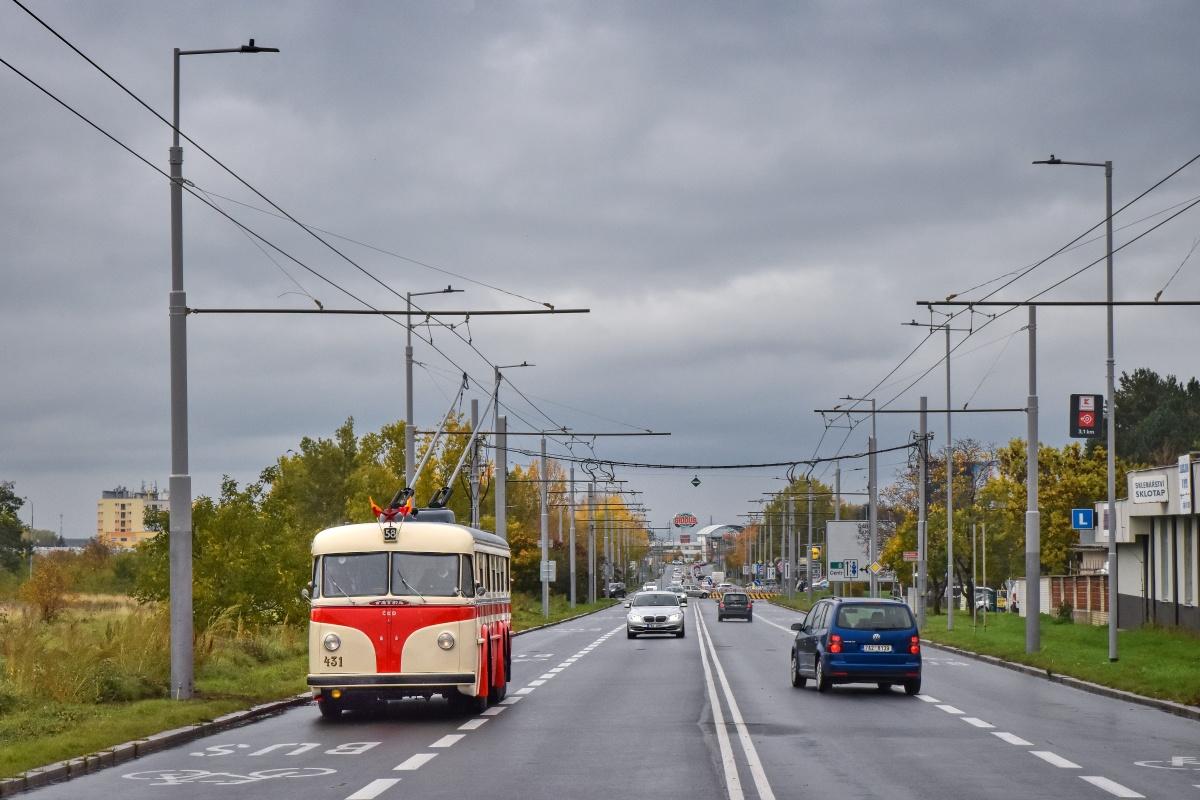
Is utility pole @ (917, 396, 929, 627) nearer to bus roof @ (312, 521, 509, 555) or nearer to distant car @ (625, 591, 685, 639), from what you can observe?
distant car @ (625, 591, 685, 639)

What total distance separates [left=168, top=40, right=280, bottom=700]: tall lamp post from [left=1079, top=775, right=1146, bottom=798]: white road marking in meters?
12.8

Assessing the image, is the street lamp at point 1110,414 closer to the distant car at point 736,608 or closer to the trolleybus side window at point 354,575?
the trolleybus side window at point 354,575

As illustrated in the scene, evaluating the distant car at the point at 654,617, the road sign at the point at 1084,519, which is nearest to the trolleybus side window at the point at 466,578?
the road sign at the point at 1084,519

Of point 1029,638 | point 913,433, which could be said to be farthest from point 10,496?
point 1029,638

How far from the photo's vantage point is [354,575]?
21.5m

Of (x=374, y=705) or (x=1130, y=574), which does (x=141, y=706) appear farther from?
Answer: (x=1130, y=574)

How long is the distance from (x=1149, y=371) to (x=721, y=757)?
10841 centimetres

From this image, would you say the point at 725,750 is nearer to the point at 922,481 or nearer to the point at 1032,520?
the point at 1032,520

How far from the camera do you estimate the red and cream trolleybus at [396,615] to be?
2083cm

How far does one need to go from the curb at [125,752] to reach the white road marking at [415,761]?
9.43 ft

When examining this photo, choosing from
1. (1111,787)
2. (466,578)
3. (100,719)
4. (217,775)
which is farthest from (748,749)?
(100,719)

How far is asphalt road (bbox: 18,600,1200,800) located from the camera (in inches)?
534

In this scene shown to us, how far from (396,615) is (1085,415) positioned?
2017 centimetres

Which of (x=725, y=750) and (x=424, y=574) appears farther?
(x=424, y=574)
